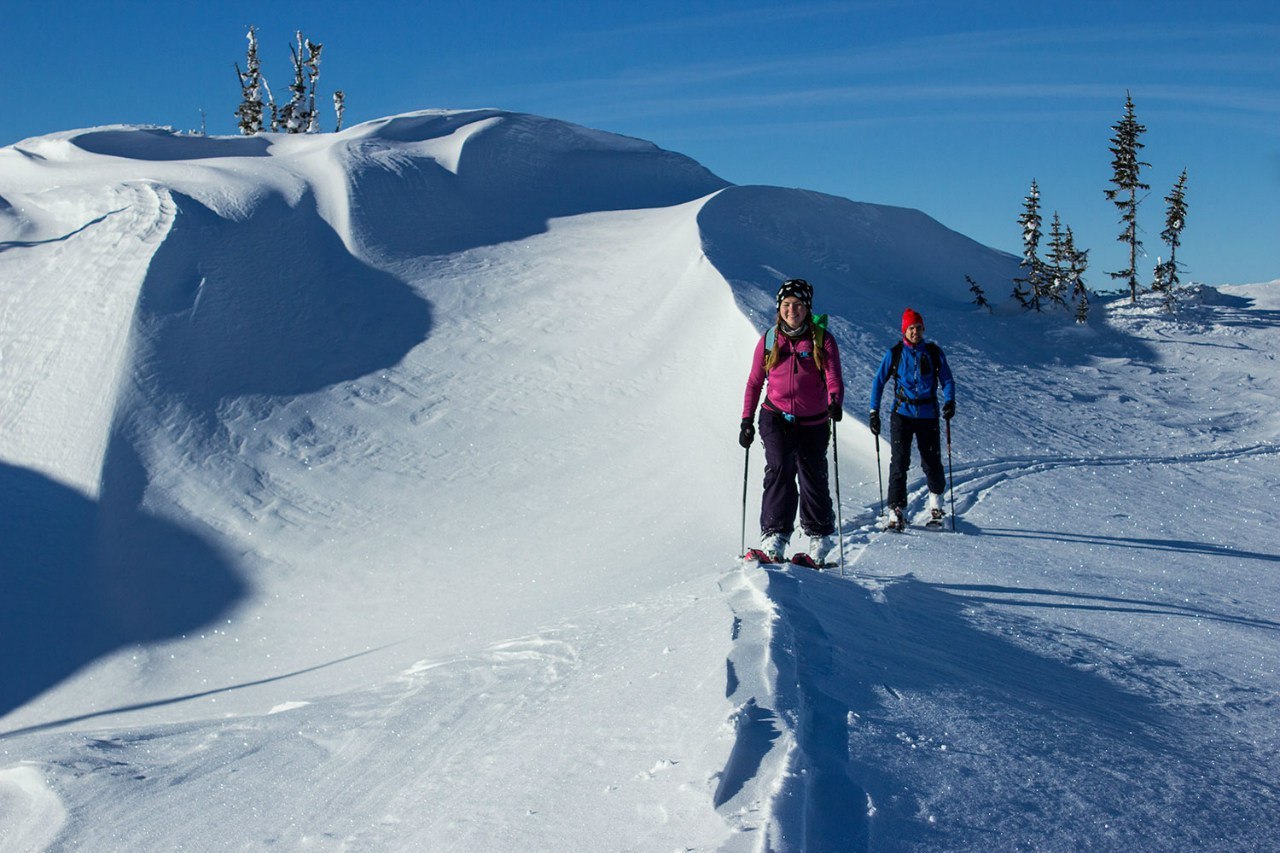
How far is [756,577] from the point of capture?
247 inches

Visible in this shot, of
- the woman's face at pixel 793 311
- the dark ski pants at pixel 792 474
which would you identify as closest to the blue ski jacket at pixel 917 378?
the dark ski pants at pixel 792 474

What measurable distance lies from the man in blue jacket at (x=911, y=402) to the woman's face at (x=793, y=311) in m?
1.99

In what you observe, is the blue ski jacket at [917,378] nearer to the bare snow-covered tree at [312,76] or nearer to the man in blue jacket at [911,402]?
the man in blue jacket at [911,402]

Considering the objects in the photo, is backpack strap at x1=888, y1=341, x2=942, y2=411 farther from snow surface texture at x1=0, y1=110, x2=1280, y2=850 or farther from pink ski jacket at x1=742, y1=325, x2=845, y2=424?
pink ski jacket at x1=742, y1=325, x2=845, y2=424

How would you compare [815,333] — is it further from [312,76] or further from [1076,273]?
Answer: [312,76]

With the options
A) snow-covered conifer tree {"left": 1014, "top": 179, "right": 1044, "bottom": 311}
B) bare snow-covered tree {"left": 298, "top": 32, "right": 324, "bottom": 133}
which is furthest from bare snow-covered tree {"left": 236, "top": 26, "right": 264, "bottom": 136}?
snow-covered conifer tree {"left": 1014, "top": 179, "right": 1044, "bottom": 311}

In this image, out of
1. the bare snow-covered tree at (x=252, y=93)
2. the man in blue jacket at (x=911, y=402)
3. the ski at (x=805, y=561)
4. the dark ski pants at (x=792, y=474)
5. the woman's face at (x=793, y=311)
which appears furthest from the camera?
the bare snow-covered tree at (x=252, y=93)

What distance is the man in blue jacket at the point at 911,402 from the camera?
30.8 feet

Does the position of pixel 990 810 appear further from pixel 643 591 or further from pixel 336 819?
pixel 643 591

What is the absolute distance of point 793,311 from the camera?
24.8ft

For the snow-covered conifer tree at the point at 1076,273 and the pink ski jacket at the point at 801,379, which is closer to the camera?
the pink ski jacket at the point at 801,379

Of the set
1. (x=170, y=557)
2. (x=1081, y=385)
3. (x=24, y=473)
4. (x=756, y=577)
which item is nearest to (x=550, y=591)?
(x=756, y=577)

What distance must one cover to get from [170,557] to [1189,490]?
461 inches

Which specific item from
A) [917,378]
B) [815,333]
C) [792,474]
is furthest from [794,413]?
[917,378]
